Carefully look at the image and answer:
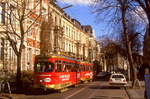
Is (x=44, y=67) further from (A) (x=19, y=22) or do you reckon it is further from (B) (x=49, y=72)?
(A) (x=19, y=22)

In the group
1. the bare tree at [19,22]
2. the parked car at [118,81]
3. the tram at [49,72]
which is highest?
the bare tree at [19,22]

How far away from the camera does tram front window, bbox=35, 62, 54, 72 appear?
24031 millimetres

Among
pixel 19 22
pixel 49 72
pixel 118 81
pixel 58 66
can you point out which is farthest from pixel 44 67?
pixel 118 81

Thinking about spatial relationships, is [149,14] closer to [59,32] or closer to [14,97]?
[14,97]

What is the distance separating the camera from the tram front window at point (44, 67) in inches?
946

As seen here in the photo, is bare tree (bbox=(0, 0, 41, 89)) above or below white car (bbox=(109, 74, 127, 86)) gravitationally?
above

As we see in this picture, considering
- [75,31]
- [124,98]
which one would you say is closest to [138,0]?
[124,98]

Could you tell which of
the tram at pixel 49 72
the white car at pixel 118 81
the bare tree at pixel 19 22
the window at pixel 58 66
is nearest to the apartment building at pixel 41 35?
the bare tree at pixel 19 22

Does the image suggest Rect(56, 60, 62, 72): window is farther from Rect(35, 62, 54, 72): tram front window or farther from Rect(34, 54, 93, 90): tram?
Rect(35, 62, 54, 72): tram front window

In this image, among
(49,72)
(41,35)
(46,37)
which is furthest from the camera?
(46,37)

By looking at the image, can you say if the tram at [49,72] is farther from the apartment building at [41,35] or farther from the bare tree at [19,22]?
the apartment building at [41,35]

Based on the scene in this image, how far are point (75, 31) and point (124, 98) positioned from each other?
54455 mm

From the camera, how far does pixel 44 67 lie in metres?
24.2

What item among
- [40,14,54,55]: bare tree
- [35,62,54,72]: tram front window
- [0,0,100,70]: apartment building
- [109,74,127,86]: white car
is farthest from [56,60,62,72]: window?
[40,14,54,55]: bare tree
